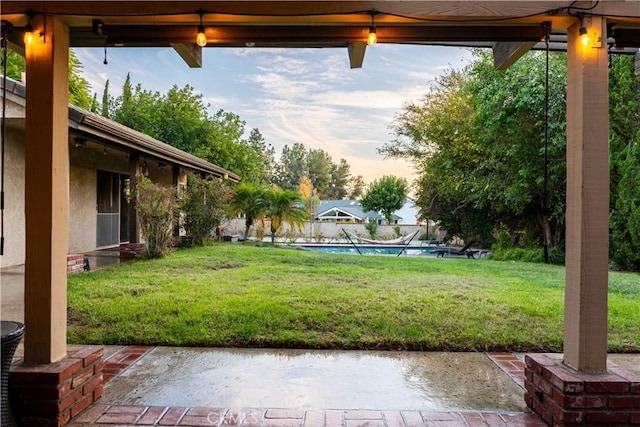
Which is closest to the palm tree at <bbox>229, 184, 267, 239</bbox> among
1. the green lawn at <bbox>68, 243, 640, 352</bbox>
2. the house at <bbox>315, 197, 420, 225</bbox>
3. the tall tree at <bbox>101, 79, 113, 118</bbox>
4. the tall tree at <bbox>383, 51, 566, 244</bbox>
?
the green lawn at <bbox>68, 243, 640, 352</bbox>

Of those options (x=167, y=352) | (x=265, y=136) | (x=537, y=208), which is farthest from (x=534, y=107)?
(x=265, y=136)

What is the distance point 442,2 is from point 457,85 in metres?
16.1

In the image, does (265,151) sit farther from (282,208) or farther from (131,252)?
(131,252)

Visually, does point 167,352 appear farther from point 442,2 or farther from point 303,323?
point 442,2

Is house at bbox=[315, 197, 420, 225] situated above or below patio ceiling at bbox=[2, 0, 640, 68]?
below

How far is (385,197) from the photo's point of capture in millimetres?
34250

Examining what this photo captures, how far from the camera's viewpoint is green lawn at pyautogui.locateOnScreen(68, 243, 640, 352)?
12.7 ft

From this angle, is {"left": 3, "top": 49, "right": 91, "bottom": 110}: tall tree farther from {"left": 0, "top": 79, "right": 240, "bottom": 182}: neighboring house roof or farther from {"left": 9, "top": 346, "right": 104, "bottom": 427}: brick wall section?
{"left": 9, "top": 346, "right": 104, "bottom": 427}: brick wall section

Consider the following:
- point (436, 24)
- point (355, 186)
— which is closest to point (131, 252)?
point (436, 24)

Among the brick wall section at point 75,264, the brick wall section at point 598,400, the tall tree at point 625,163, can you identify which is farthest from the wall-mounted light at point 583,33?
the tall tree at point 625,163

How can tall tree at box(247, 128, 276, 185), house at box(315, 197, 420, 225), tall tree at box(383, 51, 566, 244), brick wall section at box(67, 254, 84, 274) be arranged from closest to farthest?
brick wall section at box(67, 254, 84, 274)
tall tree at box(383, 51, 566, 244)
house at box(315, 197, 420, 225)
tall tree at box(247, 128, 276, 185)

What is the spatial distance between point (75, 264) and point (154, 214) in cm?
198

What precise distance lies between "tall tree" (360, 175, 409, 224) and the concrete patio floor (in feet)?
100

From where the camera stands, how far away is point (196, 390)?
2.88 m
